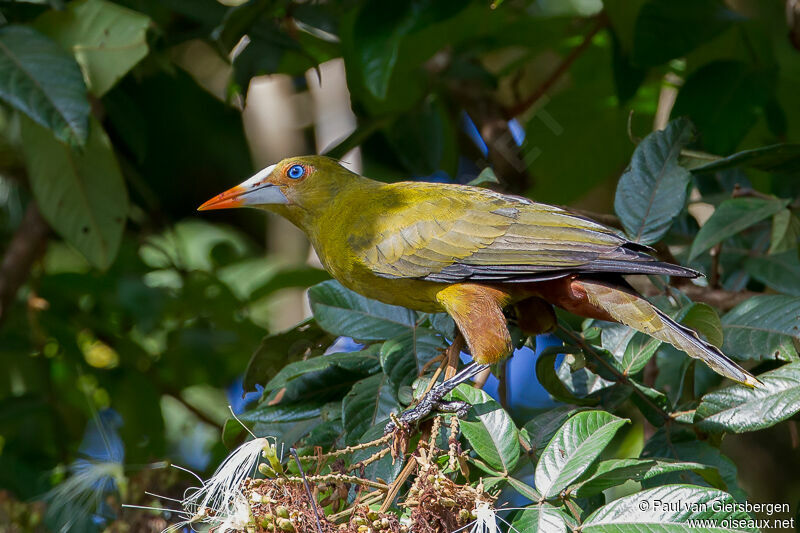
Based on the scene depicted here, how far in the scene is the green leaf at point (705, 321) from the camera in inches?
88.3

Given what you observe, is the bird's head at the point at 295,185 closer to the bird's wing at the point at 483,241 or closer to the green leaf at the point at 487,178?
the bird's wing at the point at 483,241

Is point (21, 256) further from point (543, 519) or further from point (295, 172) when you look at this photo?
point (543, 519)

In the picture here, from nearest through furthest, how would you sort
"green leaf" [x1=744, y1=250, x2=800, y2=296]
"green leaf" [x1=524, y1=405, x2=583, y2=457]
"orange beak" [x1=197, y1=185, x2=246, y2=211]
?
1. "green leaf" [x1=524, y1=405, x2=583, y2=457]
2. "green leaf" [x1=744, y1=250, x2=800, y2=296]
3. "orange beak" [x1=197, y1=185, x2=246, y2=211]

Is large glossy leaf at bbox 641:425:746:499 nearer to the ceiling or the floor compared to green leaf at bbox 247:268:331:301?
nearer to the ceiling

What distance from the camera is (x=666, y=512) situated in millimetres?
1757

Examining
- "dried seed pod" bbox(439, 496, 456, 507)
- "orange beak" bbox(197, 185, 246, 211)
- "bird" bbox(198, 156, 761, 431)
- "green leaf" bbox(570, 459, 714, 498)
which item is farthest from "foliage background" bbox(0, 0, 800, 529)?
"dried seed pod" bbox(439, 496, 456, 507)

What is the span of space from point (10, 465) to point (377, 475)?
6.73ft

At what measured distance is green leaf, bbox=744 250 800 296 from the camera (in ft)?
9.13

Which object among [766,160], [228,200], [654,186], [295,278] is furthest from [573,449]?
[295,278]

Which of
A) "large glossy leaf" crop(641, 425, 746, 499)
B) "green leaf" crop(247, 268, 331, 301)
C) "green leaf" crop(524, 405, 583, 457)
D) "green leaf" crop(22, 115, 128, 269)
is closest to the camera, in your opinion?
"green leaf" crop(524, 405, 583, 457)

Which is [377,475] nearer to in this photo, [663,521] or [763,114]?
[663,521]

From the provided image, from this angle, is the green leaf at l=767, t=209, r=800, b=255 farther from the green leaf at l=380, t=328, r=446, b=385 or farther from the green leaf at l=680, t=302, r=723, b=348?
the green leaf at l=380, t=328, r=446, b=385

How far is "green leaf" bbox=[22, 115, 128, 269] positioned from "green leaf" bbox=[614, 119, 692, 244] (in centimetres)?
194

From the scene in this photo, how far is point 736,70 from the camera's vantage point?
3.26 m
